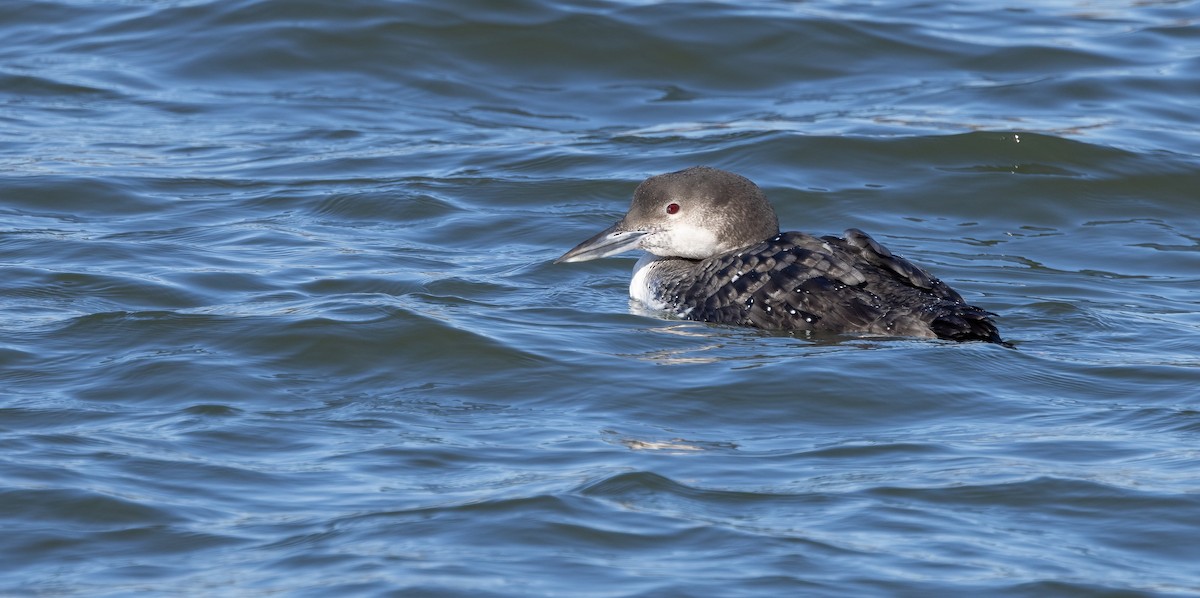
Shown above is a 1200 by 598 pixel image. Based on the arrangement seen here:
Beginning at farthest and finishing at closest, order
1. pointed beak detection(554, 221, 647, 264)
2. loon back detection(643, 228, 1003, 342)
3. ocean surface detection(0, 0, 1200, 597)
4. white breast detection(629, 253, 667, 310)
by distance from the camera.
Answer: pointed beak detection(554, 221, 647, 264)
white breast detection(629, 253, 667, 310)
loon back detection(643, 228, 1003, 342)
ocean surface detection(0, 0, 1200, 597)

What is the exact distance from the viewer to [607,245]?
26.8 ft

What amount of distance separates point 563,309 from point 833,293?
→ 134 cm

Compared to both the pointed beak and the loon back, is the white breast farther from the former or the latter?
the loon back

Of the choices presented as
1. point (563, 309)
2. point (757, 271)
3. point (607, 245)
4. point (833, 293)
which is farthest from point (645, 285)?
point (833, 293)

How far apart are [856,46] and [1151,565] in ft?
29.3

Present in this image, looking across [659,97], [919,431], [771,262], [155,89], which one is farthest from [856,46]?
[919,431]

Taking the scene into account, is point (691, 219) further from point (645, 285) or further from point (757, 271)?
point (757, 271)

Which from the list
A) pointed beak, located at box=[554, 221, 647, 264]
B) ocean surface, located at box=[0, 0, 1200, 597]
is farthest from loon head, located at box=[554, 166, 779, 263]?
ocean surface, located at box=[0, 0, 1200, 597]

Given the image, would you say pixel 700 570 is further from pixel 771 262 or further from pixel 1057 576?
pixel 771 262

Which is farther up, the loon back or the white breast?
the loon back

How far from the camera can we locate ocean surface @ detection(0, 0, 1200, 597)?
15.7 feet

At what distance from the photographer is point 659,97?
487 inches

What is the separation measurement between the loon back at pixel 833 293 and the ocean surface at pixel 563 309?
14 centimetres

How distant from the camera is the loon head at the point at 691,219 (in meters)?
7.90
